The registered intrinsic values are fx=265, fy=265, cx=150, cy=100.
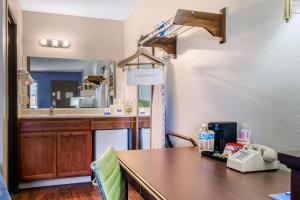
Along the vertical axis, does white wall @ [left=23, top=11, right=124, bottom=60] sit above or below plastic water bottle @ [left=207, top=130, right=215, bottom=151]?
above

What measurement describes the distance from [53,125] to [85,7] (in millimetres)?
1807

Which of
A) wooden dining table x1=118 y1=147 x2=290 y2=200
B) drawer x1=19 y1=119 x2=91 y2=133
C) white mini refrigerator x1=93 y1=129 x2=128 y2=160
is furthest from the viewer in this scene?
white mini refrigerator x1=93 y1=129 x2=128 y2=160

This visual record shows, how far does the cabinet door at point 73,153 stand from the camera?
3.36m

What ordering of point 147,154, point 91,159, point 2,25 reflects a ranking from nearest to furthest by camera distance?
point 147,154, point 2,25, point 91,159

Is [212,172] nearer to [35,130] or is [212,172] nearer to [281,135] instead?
[281,135]

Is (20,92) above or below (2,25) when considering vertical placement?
below

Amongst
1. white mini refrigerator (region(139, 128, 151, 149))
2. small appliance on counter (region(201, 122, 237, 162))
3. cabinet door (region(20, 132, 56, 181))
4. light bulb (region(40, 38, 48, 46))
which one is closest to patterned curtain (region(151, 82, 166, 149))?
white mini refrigerator (region(139, 128, 151, 149))

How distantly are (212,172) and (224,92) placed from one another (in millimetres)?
772

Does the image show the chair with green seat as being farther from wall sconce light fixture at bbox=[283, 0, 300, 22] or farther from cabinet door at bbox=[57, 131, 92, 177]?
cabinet door at bbox=[57, 131, 92, 177]

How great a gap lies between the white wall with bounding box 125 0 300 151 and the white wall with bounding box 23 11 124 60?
2.04 m

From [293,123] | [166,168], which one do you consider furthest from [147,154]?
[293,123]

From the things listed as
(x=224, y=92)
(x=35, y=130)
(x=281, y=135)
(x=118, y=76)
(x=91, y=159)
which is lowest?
(x=91, y=159)

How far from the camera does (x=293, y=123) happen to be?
1.32 m

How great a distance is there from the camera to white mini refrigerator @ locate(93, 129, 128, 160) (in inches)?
139
